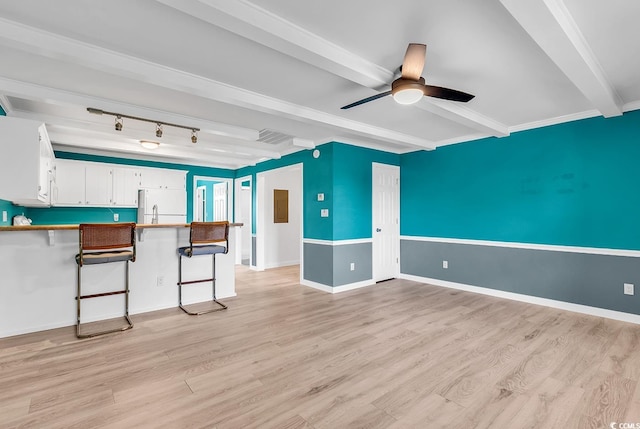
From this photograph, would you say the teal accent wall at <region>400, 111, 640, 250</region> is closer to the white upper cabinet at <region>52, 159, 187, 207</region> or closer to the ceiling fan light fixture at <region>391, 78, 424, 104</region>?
the ceiling fan light fixture at <region>391, 78, 424, 104</region>

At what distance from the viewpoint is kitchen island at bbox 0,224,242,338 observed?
3162 mm

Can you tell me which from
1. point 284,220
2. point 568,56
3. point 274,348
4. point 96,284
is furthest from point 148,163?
point 568,56

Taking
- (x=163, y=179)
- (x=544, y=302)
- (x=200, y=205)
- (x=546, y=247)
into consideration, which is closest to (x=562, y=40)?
(x=546, y=247)

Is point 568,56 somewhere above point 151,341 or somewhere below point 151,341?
above

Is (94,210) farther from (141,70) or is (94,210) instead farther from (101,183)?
(141,70)

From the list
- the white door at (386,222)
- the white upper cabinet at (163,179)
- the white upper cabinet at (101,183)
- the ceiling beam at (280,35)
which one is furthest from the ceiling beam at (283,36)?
the white upper cabinet at (163,179)

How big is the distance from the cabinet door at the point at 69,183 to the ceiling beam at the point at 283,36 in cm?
550

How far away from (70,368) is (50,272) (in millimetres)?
1380

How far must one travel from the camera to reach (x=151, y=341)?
119 inches

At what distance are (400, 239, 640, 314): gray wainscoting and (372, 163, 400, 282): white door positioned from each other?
393 millimetres

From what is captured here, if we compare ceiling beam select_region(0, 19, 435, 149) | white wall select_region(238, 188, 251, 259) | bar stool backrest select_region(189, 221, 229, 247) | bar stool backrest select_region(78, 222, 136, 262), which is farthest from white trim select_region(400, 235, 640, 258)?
bar stool backrest select_region(78, 222, 136, 262)

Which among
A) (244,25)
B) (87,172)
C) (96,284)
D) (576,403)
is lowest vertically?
(576,403)

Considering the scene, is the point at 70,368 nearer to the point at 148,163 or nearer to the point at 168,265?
the point at 168,265

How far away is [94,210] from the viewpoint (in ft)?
20.3
